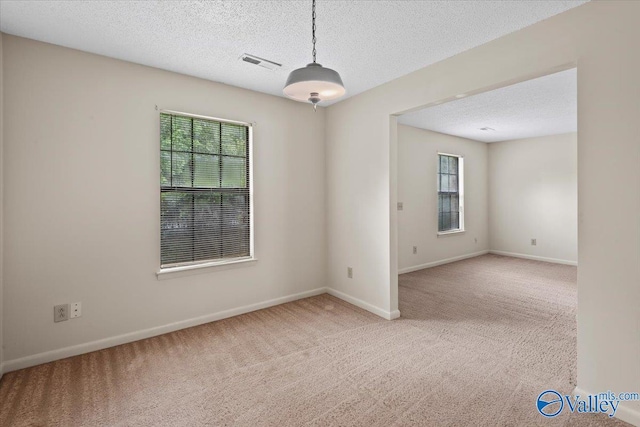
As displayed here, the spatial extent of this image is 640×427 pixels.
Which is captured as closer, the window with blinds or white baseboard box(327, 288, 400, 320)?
the window with blinds

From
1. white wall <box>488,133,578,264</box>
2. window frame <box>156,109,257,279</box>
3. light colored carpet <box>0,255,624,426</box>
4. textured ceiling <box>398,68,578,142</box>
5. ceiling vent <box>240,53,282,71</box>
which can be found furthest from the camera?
white wall <box>488,133,578,264</box>

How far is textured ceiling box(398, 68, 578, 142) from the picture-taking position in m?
3.54

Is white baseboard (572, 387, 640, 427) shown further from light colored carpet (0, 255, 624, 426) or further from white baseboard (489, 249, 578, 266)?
white baseboard (489, 249, 578, 266)

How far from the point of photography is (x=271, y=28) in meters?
2.31

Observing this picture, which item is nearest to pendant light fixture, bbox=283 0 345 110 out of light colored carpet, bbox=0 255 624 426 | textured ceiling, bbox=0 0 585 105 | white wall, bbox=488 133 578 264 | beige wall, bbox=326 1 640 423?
textured ceiling, bbox=0 0 585 105

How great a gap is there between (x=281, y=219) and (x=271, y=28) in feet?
7.07

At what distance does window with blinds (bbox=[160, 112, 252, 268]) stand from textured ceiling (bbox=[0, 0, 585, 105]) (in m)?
0.67

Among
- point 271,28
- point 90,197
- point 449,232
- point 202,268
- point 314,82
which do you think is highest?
point 271,28

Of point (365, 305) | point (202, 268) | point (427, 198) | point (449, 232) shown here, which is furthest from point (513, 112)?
point (202, 268)

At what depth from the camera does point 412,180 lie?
221 inches

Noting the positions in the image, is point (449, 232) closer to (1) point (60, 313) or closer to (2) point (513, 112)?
(2) point (513, 112)

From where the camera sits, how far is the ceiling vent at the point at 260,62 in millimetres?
2766

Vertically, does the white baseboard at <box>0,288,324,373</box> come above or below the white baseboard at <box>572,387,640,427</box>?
above

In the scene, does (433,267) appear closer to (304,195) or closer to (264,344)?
(304,195)
